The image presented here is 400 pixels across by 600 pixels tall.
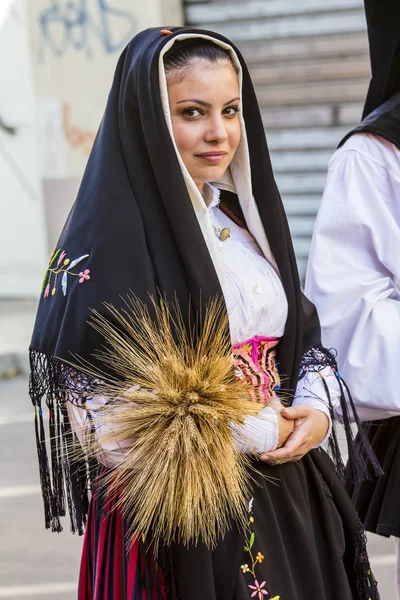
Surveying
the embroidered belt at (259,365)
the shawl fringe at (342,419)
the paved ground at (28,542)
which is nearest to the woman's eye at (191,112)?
the embroidered belt at (259,365)

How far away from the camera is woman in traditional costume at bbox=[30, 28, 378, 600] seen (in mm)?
1784

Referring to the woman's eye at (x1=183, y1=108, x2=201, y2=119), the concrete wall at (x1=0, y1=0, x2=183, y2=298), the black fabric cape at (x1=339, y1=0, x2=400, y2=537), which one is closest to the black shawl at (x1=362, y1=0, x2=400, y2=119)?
the black fabric cape at (x1=339, y1=0, x2=400, y2=537)

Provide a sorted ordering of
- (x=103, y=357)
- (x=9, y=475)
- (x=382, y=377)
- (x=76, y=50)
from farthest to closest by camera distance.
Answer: (x=76, y=50)
(x=9, y=475)
(x=382, y=377)
(x=103, y=357)

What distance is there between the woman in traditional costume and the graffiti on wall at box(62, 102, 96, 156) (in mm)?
4374

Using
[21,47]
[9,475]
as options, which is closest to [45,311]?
[9,475]

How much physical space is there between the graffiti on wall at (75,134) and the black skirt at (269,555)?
4586 mm

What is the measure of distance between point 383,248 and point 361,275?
0.10m

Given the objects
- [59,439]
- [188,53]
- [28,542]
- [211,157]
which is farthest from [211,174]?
[28,542]

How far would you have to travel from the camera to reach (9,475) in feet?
16.4

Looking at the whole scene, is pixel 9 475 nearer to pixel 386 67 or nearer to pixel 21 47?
pixel 386 67

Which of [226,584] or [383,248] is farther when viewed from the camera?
[383,248]

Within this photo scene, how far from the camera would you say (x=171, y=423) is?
1760mm

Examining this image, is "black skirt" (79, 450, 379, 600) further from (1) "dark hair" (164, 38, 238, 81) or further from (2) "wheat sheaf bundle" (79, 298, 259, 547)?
(1) "dark hair" (164, 38, 238, 81)

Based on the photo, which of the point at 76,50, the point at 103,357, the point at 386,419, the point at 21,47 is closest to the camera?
the point at 103,357
